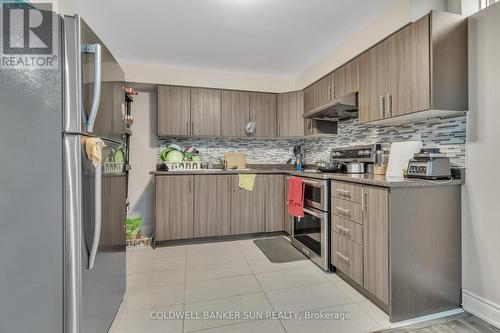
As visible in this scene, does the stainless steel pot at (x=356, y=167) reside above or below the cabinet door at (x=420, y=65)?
below

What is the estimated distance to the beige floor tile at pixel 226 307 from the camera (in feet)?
5.43

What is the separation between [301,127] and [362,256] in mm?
2160

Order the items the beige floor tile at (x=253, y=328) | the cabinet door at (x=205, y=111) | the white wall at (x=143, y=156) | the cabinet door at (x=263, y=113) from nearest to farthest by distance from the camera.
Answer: the beige floor tile at (x=253, y=328) < the cabinet door at (x=205, y=111) < the white wall at (x=143, y=156) < the cabinet door at (x=263, y=113)

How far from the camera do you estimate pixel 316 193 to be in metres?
2.55

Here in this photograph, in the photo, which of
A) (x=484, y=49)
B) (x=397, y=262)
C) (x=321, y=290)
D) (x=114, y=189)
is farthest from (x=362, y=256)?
(x=114, y=189)

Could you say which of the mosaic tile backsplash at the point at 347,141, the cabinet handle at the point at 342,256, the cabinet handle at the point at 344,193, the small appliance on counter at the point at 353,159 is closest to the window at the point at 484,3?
the mosaic tile backsplash at the point at 347,141

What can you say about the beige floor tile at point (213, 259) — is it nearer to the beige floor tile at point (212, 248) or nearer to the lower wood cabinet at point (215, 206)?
the beige floor tile at point (212, 248)

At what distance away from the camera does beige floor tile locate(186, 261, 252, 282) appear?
2.33 metres

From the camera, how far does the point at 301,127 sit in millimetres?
3664

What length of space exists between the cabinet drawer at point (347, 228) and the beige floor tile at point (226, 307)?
878mm

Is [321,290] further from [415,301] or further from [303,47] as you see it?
[303,47]

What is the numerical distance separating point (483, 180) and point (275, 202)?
2.28 meters

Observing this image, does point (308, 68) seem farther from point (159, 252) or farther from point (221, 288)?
point (159, 252)

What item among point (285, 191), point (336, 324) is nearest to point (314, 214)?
point (285, 191)
